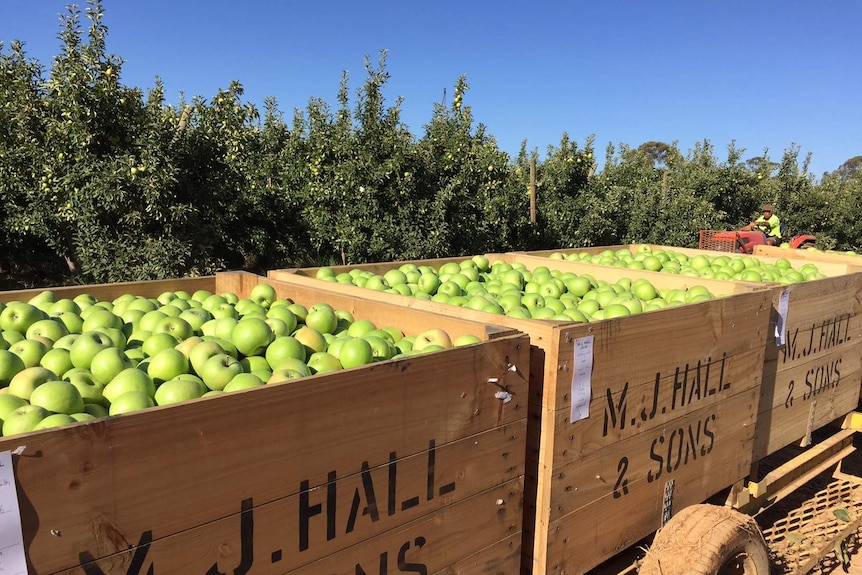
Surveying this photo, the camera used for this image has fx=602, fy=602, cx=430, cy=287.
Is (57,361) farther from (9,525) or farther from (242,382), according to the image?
(9,525)

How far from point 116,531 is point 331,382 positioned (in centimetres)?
57

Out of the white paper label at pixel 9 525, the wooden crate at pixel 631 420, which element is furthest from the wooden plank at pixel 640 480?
the white paper label at pixel 9 525

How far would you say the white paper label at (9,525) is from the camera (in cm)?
110

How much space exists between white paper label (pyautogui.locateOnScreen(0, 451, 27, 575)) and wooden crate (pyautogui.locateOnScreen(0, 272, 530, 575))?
0.05ft

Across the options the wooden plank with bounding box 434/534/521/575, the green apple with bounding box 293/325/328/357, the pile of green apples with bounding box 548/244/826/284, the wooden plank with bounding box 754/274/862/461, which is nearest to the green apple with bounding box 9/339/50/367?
the green apple with bounding box 293/325/328/357

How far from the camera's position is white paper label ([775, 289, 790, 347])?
135 inches

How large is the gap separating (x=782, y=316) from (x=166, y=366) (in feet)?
10.7

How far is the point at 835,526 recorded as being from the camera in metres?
3.98

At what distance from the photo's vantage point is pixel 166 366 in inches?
80.4

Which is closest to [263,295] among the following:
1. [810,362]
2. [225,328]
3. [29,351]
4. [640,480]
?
[225,328]

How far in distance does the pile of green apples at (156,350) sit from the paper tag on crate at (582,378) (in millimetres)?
396

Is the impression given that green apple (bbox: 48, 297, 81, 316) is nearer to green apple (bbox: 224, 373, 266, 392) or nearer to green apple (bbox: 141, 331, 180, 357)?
green apple (bbox: 141, 331, 180, 357)

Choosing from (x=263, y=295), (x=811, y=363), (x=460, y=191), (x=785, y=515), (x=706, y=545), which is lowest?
(x=785, y=515)

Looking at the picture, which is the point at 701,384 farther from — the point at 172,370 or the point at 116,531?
the point at 116,531
